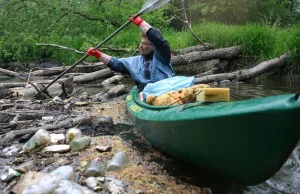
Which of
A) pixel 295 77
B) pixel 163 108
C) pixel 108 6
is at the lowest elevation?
pixel 295 77

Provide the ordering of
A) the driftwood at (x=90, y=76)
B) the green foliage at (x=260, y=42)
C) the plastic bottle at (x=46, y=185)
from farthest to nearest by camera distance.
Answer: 1. the green foliage at (x=260, y=42)
2. the driftwood at (x=90, y=76)
3. the plastic bottle at (x=46, y=185)

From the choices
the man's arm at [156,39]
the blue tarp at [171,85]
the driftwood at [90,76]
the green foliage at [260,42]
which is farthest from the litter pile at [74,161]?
the green foliage at [260,42]

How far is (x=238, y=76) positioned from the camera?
693cm

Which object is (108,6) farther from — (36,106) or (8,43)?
(36,106)

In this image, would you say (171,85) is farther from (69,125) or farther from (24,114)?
(24,114)

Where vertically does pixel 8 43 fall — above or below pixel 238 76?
above

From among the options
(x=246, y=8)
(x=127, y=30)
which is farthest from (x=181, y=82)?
(x=246, y=8)

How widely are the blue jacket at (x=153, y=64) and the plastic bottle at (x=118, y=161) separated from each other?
1.58m

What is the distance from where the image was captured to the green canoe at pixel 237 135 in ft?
5.76

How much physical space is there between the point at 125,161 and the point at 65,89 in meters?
3.37

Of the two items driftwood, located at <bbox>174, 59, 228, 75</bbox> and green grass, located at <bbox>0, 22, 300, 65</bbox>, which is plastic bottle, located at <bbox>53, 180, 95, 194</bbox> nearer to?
green grass, located at <bbox>0, 22, 300, 65</bbox>

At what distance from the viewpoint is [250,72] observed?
6953 millimetres

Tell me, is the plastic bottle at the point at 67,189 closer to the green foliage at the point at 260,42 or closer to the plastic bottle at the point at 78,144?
the plastic bottle at the point at 78,144

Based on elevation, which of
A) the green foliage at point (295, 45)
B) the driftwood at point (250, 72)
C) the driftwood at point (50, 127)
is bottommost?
the driftwood at point (250, 72)
